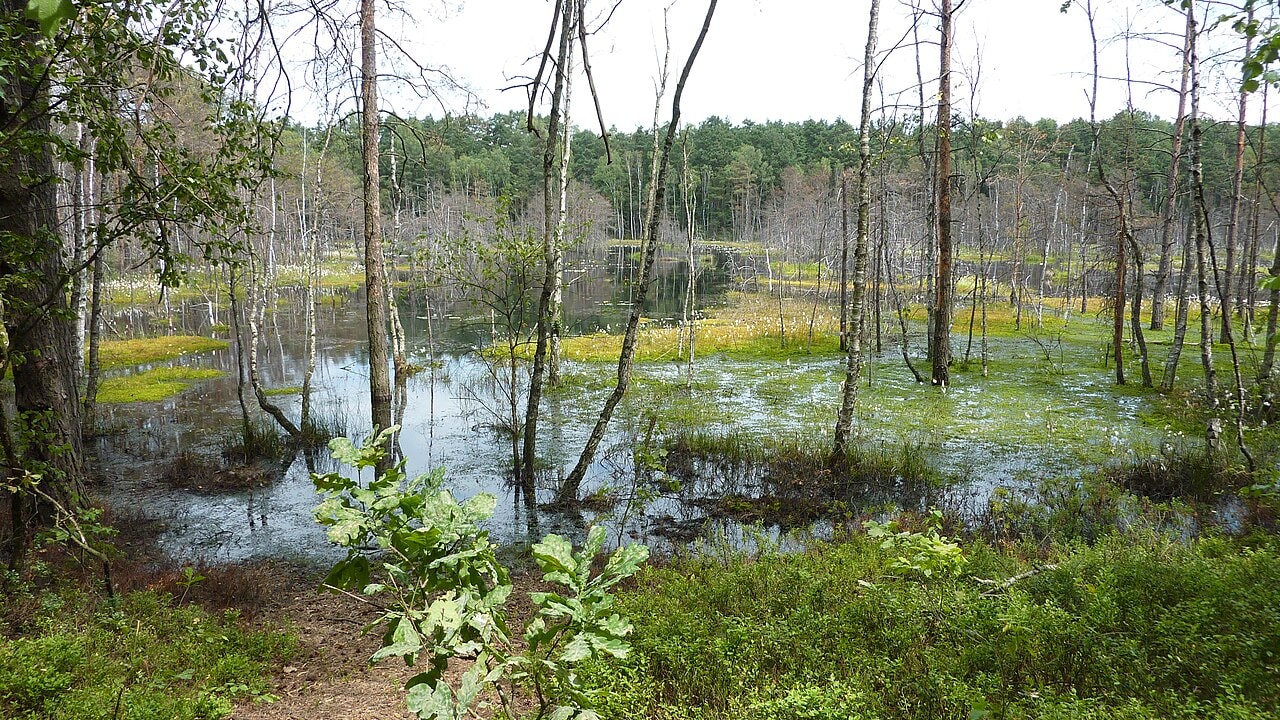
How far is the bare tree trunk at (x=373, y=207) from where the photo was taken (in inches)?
287

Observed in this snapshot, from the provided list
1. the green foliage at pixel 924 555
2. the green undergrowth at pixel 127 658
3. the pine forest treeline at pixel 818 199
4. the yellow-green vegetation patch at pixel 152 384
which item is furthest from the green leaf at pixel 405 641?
the yellow-green vegetation patch at pixel 152 384

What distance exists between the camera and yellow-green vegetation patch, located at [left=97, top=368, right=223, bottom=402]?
15.0 metres

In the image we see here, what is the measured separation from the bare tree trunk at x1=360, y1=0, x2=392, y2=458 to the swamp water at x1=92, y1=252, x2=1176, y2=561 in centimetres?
143

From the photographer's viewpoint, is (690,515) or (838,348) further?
(838,348)

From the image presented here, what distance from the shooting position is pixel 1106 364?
1712cm

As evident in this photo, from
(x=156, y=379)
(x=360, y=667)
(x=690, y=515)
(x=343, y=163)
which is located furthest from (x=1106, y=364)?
(x=343, y=163)

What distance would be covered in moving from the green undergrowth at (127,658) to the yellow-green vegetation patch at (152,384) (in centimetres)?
1224

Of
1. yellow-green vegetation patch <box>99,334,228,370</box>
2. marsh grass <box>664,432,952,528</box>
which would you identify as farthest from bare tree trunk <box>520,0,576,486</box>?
yellow-green vegetation patch <box>99,334,228,370</box>

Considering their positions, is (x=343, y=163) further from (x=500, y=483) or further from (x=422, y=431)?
(x=500, y=483)

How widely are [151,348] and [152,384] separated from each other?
19.8 feet

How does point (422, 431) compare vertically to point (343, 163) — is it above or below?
below

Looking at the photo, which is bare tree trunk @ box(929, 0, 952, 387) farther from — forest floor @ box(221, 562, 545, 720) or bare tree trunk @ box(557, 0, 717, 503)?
forest floor @ box(221, 562, 545, 720)

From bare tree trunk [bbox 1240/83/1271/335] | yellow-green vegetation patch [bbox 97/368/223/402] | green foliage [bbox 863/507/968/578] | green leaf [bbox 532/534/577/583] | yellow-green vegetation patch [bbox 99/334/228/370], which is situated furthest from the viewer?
yellow-green vegetation patch [bbox 99/334/228/370]

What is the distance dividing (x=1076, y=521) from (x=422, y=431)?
36.4ft
